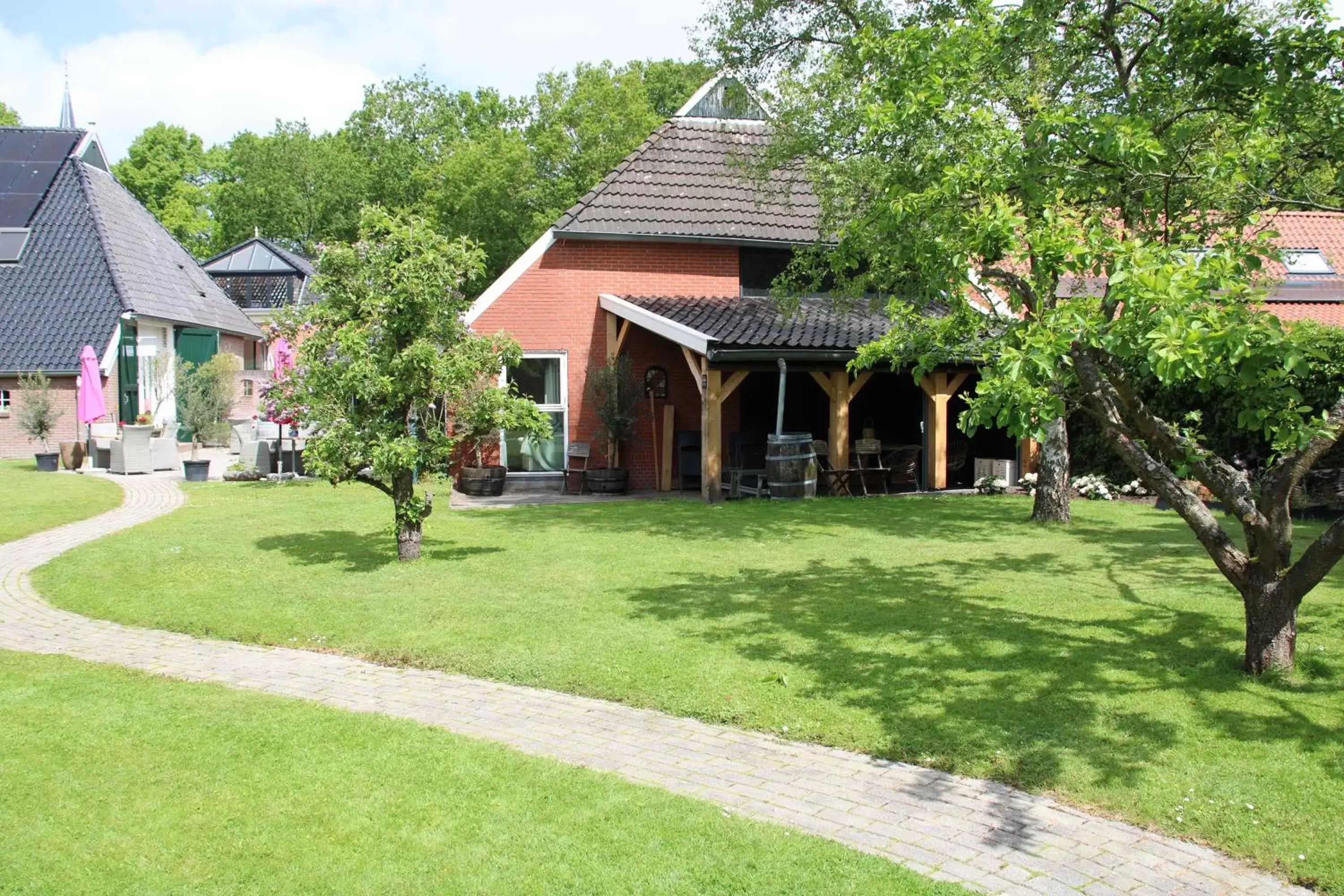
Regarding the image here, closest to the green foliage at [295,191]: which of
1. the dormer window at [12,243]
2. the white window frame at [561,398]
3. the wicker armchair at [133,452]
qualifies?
the dormer window at [12,243]

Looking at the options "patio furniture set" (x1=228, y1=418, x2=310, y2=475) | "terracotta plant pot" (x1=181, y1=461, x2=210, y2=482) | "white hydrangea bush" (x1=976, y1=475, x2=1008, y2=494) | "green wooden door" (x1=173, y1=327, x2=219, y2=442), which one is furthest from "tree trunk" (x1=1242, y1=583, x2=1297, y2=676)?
"green wooden door" (x1=173, y1=327, x2=219, y2=442)

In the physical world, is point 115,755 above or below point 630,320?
below

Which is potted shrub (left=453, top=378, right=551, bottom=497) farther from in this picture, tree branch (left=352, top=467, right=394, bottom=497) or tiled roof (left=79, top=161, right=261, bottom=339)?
tiled roof (left=79, top=161, right=261, bottom=339)

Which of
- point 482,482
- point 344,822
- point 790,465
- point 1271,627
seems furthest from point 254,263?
point 1271,627

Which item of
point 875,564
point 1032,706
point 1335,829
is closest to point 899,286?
point 875,564

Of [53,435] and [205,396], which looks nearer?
[53,435]

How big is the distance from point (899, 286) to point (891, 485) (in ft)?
16.5

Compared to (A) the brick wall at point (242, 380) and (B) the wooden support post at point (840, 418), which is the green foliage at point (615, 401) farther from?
(A) the brick wall at point (242, 380)

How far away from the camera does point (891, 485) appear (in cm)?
1784

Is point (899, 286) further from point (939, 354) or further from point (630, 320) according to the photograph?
point (939, 354)

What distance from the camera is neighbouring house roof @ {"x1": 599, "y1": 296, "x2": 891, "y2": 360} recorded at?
15.2 metres

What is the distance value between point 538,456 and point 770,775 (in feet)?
44.3

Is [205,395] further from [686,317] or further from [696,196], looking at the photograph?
[686,317]

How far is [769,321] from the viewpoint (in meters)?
16.6
